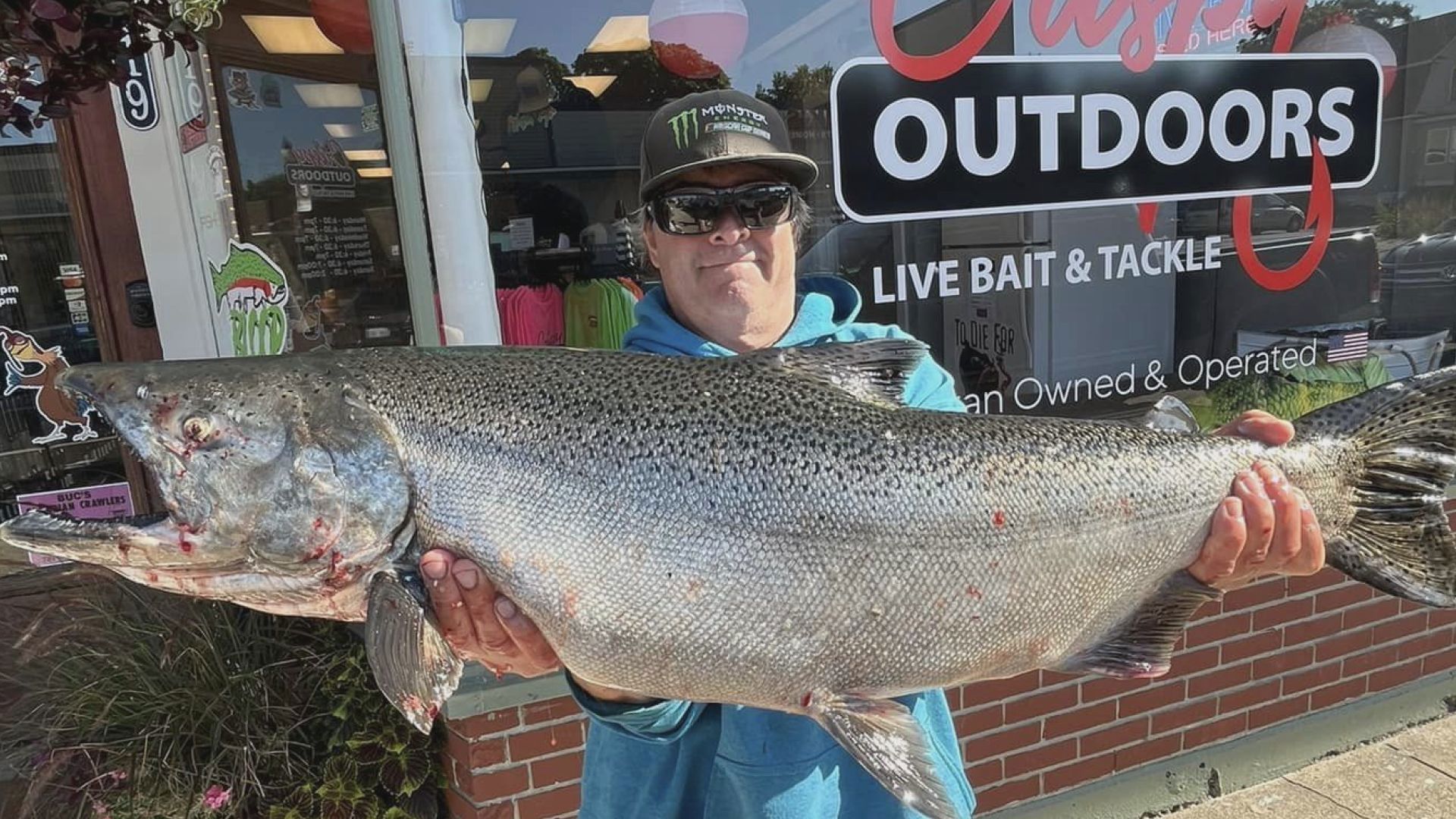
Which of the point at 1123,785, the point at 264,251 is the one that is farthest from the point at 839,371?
the point at 264,251

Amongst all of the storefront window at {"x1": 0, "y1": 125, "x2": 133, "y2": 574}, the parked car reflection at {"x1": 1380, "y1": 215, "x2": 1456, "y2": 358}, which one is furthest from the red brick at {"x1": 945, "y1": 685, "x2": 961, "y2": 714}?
the storefront window at {"x1": 0, "y1": 125, "x2": 133, "y2": 574}

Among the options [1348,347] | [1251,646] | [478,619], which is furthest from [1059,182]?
[478,619]

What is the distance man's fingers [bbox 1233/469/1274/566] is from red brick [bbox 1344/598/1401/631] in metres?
2.62

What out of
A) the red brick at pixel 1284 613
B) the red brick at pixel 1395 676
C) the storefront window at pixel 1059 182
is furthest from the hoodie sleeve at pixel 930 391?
the red brick at pixel 1395 676

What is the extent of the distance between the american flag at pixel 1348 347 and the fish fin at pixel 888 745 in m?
3.53

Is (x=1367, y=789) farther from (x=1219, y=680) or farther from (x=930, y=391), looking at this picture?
(x=930, y=391)

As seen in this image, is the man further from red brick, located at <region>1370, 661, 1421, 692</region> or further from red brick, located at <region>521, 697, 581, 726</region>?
red brick, located at <region>1370, 661, 1421, 692</region>

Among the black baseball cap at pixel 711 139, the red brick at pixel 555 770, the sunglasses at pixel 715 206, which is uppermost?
the black baseball cap at pixel 711 139

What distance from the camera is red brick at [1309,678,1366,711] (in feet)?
12.9

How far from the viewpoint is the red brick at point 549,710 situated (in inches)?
112

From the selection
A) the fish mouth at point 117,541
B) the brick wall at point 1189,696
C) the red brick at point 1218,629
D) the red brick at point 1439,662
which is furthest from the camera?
the red brick at point 1439,662

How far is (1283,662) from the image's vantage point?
384cm

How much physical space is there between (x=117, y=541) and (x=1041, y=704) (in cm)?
304

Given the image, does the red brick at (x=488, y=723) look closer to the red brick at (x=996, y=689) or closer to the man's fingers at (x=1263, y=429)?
the red brick at (x=996, y=689)
